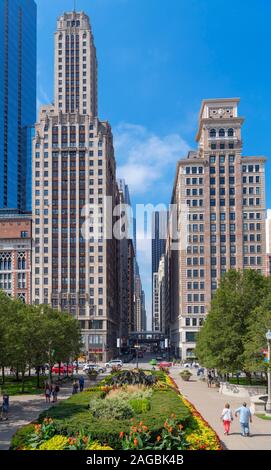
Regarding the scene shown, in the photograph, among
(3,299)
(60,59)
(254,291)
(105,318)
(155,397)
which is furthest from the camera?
(60,59)

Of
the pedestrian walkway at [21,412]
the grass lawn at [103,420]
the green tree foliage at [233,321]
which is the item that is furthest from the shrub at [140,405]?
the green tree foliage at [233,321]

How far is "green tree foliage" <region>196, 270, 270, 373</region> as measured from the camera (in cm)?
4703

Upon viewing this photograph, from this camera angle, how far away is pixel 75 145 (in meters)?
129

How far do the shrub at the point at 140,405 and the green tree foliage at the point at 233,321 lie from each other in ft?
66.1

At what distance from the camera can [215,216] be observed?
127 meters

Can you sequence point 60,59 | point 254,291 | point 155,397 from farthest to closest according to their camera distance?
1. point 60,59
2. point 254,291
3. point 155,397

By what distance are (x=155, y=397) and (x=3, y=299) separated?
22307 millimetres

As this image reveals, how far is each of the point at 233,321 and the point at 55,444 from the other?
1368 inches

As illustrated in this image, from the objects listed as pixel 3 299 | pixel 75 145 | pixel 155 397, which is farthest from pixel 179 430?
pixel 75 145

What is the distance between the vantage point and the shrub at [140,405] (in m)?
25.5

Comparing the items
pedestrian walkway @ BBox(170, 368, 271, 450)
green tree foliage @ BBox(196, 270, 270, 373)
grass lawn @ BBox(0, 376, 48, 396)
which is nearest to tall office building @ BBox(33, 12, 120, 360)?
grass lawn @ BBox(0, 376, 48, 396)

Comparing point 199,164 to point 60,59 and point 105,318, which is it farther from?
point 60,59

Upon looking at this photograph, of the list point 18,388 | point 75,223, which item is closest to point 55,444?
point 18,388

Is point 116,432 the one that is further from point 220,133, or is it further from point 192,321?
point 220,133
